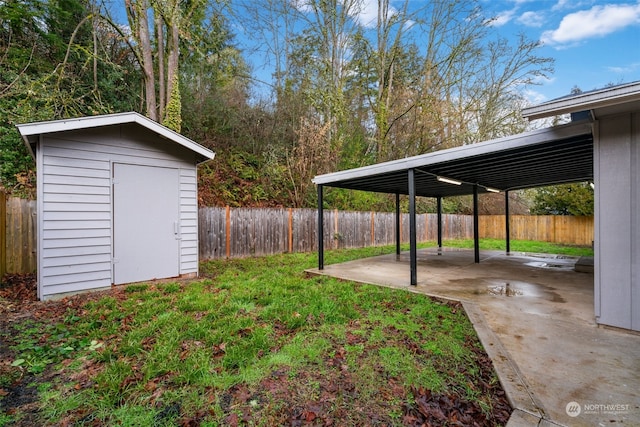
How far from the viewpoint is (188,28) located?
337 inches

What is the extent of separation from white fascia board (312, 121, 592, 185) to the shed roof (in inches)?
124

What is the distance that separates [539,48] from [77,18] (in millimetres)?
16344

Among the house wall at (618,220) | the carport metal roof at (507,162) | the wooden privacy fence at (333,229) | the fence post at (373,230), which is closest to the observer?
the house wall at (618,220)

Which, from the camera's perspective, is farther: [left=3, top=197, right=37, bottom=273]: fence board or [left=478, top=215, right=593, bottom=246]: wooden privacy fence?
[left=478, top=215, right=593, bottom=246]: wooden privacy fence

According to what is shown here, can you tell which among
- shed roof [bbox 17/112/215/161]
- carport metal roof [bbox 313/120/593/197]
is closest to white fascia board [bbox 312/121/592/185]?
carport metal roof [bbox 313/120/593/197]

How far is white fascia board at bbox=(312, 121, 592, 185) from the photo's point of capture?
3.29m

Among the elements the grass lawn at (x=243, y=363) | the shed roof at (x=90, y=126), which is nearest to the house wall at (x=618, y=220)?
the grass lawn at (x=243, y=363)

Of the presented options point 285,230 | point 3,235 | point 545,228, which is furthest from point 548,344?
point 545,228

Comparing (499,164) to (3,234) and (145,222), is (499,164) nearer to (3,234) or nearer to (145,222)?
(145,222)

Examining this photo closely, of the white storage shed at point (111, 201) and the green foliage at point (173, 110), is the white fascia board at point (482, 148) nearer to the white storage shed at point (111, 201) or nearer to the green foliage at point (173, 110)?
the white storage shed at point (111, 201)

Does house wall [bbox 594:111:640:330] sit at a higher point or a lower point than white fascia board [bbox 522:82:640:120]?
lower

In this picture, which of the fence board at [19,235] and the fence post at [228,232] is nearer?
the fence board at [19,235]

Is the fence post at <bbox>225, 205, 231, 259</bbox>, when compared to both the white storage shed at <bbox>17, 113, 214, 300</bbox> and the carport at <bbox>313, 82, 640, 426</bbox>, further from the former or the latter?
the carport at <bbox>313, 82, 640, 426</bbox>

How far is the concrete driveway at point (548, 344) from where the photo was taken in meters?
1.80
